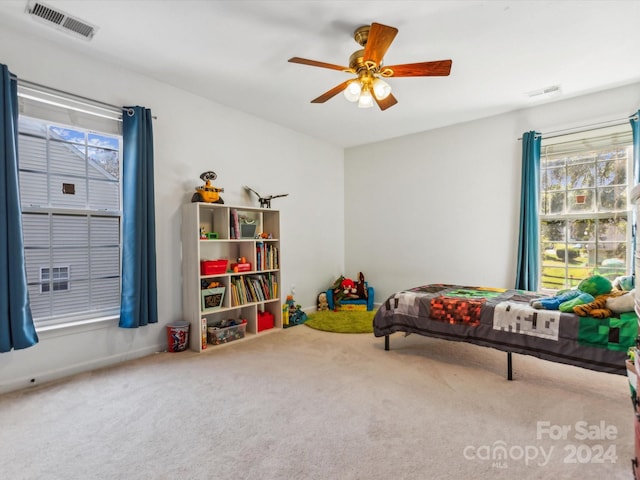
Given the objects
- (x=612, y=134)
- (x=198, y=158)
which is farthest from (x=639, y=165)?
(x=198, y=158)

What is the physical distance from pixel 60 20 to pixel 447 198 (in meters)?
4.18

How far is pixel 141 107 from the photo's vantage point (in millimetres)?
2936

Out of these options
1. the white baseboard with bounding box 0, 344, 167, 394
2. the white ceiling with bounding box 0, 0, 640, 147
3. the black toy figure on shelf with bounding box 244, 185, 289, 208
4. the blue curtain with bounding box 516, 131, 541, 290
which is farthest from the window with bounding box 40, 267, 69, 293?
the blue curtain with bounding box 516, 131, 541, 290

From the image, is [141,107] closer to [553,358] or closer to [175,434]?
[175,434]

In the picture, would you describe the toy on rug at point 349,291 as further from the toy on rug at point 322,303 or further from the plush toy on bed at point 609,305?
the plush toy on bed at point 609,305

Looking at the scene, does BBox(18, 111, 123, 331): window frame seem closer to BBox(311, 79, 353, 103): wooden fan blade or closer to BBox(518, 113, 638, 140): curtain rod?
BBox(311, 79, 353, 103): wooden fan blade

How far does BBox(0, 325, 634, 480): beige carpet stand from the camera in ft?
5.16

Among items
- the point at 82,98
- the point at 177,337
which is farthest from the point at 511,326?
the point at 82,98

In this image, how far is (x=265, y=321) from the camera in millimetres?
3857

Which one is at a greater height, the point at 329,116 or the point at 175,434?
the point at 329,116

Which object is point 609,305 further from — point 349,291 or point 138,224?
point 138,224

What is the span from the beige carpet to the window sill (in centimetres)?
36

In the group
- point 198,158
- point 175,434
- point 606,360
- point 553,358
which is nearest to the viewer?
point 175,434

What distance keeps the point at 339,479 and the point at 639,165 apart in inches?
145
